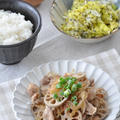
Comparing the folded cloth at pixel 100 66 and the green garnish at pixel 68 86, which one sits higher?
the green garnish at pixel 68 86

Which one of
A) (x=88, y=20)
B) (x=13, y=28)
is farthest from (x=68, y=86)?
(x=88, y=20)

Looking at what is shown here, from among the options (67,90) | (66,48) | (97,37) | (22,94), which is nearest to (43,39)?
(66,48)

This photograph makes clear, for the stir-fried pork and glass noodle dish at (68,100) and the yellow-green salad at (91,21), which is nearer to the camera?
the stir-fried pork and glass noodle dish at (68,100)

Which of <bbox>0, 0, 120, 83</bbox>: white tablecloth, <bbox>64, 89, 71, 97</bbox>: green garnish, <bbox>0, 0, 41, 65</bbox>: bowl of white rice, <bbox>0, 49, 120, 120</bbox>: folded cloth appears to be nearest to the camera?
<bbox>64, 89, 71, 97</bbox>: green garnish

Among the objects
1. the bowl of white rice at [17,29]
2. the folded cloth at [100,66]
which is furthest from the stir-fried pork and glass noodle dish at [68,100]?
the bowl of white rice at [17,29]

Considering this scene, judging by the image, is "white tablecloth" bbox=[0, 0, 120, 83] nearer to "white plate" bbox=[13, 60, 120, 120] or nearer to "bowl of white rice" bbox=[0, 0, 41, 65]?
"bowl of white rice" bbox=[0, 0, 41, 65]

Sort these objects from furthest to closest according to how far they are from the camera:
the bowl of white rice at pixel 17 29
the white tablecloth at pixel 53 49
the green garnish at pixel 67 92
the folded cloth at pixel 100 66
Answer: the white tablecloth at pixel 53 49 → the bowl of white rice at pixel 17 29 → the folded cloth at pixel 100 66 → the green garnish at pixel 67 92

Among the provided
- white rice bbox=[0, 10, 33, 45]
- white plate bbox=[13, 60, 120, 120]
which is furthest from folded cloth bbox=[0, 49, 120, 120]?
white rice bbox=[0, 10, 33, 45]

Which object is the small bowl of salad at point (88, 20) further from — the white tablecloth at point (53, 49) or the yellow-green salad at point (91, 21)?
the white tablecloth at point (53, 49)
